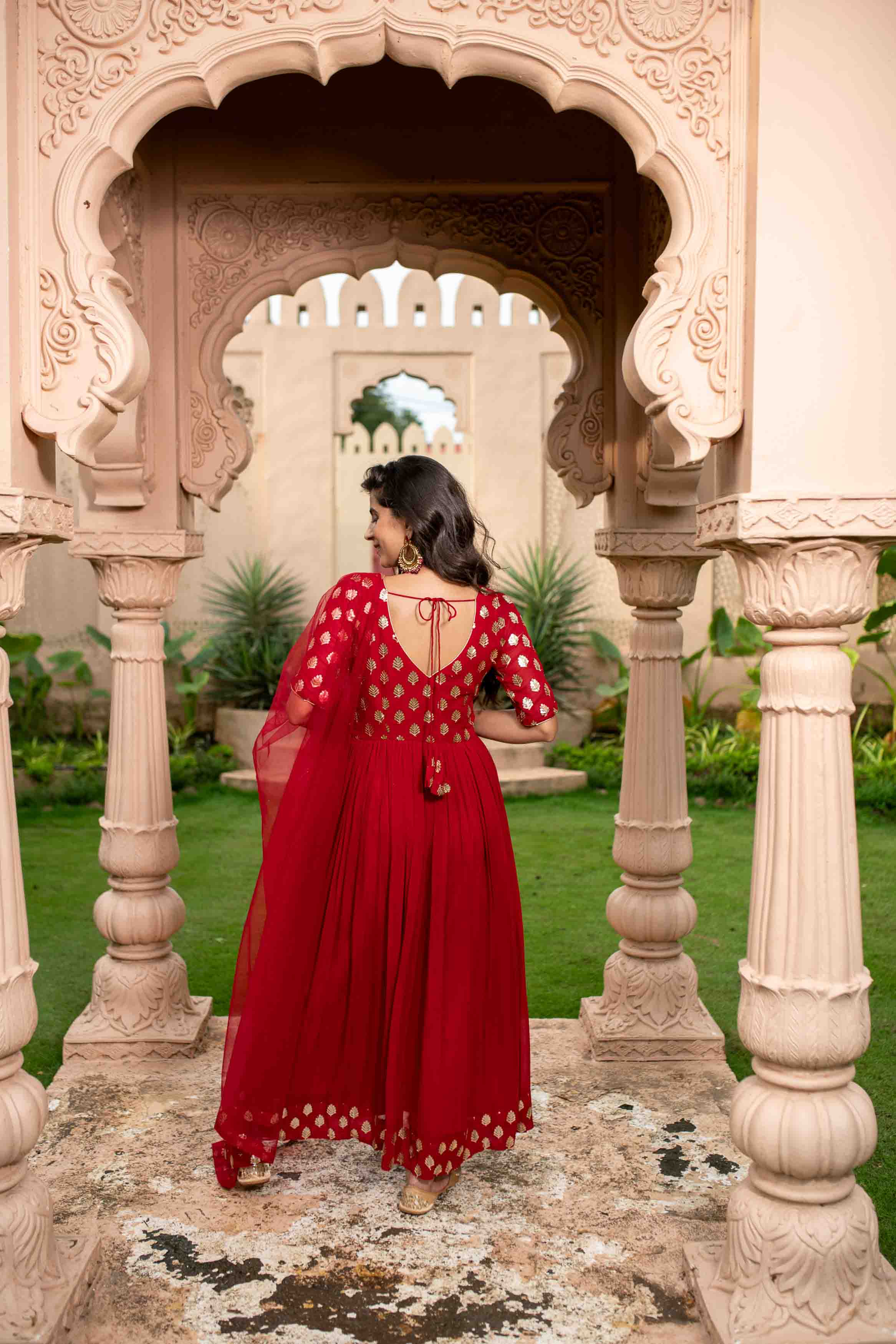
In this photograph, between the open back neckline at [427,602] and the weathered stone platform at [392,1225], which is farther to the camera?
the open back neckline at [427,602]

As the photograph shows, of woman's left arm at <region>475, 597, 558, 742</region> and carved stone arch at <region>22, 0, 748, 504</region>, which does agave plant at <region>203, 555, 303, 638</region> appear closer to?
woman's left arm at <region>475, 597, 558, 742</region>

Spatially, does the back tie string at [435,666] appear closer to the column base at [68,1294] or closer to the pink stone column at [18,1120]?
the pink stone column at [18,1120]

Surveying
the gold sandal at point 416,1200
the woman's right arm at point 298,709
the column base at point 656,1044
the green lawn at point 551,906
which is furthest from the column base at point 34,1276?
the column base at point 656,1044

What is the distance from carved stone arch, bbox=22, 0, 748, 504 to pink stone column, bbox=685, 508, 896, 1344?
0.36 meters

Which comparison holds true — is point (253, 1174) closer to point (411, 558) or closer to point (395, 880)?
point (395, 880)

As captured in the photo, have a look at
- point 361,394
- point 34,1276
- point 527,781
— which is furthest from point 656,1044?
point 361,394

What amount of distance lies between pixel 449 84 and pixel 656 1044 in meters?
2.68

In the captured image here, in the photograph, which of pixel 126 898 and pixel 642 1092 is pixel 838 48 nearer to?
pixel 642 1092

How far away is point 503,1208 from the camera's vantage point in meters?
2.75

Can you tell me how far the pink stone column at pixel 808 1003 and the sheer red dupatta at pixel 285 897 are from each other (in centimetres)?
92

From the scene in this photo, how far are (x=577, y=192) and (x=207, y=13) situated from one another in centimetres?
165

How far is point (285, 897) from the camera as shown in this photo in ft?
8.95

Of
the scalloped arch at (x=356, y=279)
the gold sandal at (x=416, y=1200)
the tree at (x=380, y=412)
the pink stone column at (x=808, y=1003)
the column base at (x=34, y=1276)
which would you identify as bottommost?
the gold sandal at (x=416, y=1200)

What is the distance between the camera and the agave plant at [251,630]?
943cm
